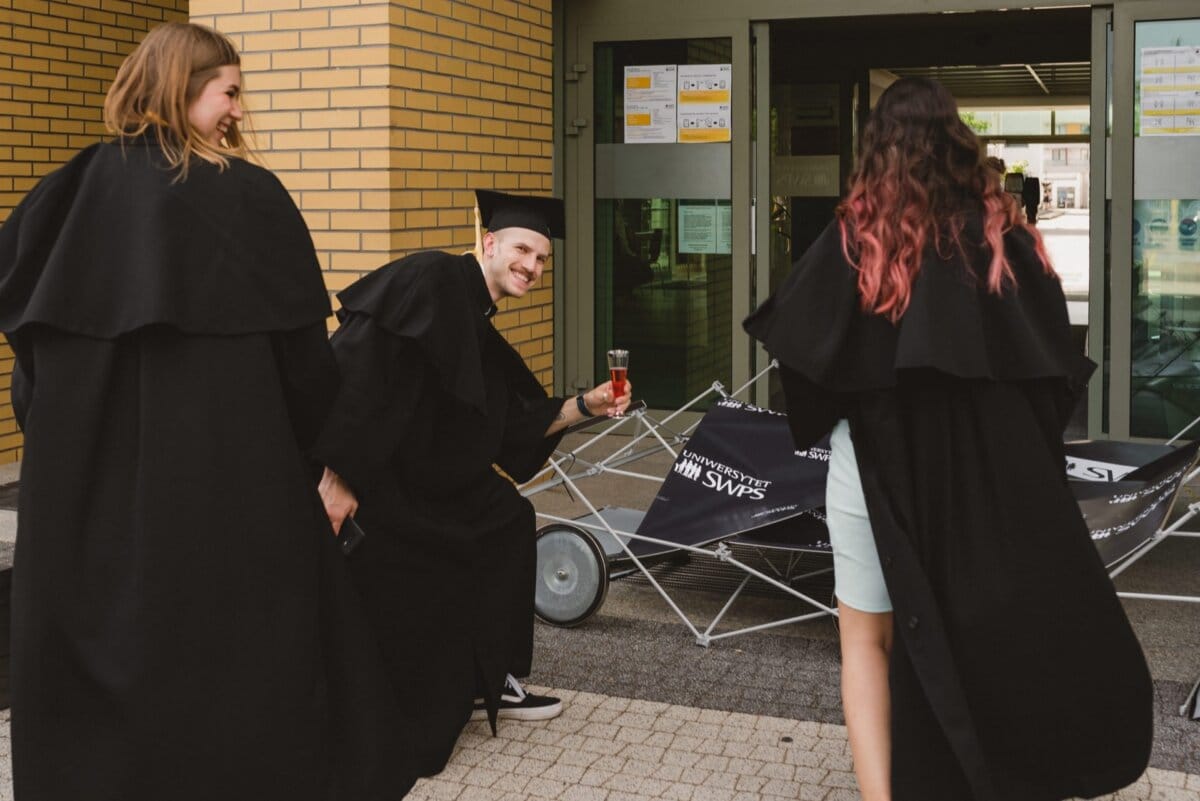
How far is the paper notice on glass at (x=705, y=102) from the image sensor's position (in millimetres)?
9102

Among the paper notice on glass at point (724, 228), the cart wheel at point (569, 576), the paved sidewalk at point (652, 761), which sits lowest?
the paved sidewalk at point (652, 761)

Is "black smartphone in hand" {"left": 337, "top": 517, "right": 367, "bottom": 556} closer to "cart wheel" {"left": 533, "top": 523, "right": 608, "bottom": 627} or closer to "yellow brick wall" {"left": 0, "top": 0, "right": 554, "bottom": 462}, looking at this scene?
"cart wheel" {"left": 533, "top": 523, "right": 608, "bottom": 627}

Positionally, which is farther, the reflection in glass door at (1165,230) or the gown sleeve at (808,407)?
the reflection in glass door at (1165,230)

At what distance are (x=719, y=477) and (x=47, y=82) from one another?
17.7 feet

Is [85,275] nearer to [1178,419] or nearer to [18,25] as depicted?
[18,25]

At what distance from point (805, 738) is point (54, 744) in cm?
220

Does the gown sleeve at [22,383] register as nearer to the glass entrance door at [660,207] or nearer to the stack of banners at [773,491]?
the stack of banners at [773,491]

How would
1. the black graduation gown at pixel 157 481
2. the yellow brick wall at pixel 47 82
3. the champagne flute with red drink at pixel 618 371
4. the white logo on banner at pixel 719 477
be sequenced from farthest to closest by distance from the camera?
1. the yellow brick wall at pixel 47 82
2. the white logo on banner at pixel 719 477
3. the champagne flute with red drink at pixel 618 371
4. the black graduation gown at pixel 157 481

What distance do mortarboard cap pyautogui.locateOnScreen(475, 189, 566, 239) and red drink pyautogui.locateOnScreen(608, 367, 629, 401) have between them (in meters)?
0.43

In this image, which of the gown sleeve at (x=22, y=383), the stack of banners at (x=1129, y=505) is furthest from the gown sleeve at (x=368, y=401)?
Answer: the stack of banners at (x=1129, y=505)

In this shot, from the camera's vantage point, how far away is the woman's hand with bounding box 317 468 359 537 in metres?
3.85

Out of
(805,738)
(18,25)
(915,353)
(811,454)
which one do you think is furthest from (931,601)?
(18,25)

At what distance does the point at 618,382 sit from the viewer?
435 cm

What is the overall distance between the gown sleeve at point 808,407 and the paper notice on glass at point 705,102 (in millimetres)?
5787
